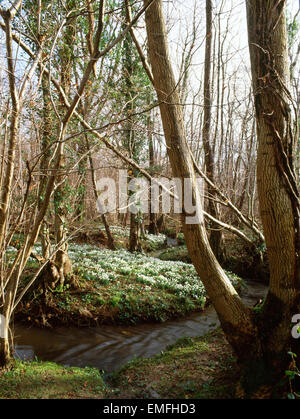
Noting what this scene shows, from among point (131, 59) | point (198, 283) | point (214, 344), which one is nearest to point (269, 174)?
point (214, 344)

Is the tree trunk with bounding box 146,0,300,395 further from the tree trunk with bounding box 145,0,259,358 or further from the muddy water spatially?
the muddy water

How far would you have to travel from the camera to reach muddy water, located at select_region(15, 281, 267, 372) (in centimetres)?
535

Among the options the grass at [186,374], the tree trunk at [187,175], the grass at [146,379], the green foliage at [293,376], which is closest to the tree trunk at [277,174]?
the green foliage at [293,376]

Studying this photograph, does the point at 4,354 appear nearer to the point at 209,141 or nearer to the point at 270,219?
the point at 270,219

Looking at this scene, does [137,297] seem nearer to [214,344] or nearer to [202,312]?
[202,312]

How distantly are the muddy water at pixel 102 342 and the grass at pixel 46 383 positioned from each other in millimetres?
1170

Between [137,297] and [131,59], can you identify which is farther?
[131,59]

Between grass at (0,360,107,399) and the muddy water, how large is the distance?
3.84 feet

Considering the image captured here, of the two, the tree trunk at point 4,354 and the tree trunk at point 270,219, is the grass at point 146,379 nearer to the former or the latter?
→ the tree trunk at point 4,354

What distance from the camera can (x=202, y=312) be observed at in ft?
25.0

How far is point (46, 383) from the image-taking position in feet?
11.5

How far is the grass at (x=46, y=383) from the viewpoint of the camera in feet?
10.5

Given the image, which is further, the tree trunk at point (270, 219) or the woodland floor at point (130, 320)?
the woodland floor at point (130, 320)
